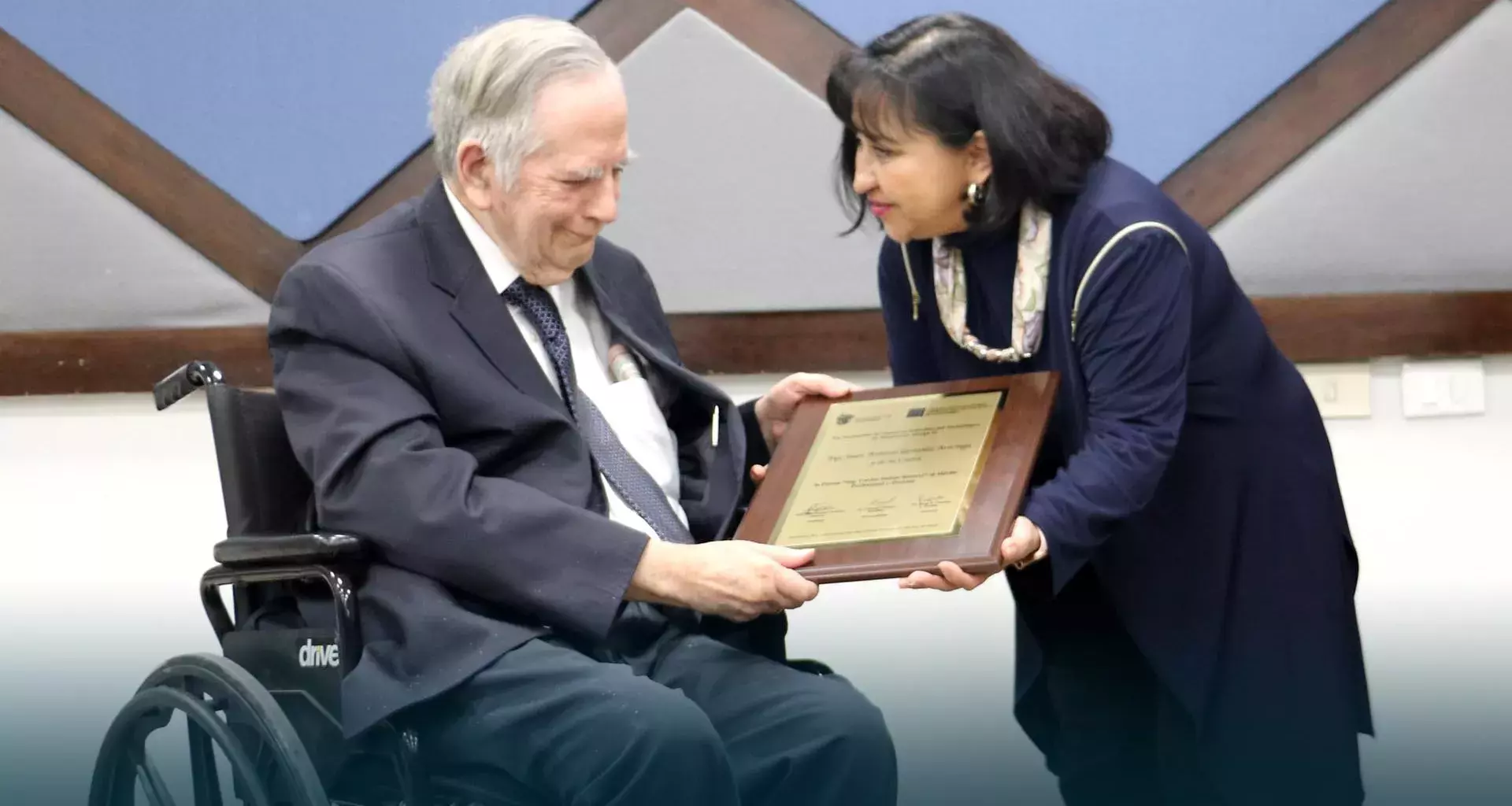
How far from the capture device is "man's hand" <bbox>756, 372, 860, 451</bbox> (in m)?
2.09

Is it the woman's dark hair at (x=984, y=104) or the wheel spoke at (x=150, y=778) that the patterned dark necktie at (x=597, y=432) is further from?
the wheel spoke at (x=150, y=778)

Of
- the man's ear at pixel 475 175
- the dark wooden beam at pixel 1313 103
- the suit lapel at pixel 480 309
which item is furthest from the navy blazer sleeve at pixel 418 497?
the dark wooden beam at pixel 1313 103

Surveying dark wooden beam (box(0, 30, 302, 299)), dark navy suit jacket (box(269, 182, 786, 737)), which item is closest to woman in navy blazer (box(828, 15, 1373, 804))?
dark navy suit jacket (box(269, 182, 786, 737))

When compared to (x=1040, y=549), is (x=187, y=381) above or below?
above

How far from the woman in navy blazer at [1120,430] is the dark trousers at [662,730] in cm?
30

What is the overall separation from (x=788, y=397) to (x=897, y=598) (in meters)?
1.06

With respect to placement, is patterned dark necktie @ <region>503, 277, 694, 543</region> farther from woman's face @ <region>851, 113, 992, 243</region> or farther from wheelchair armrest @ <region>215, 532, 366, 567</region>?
woman's face @ <region>851, 113, 992, 243</region>

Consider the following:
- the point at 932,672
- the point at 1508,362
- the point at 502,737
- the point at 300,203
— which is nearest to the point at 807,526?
the point at 502,737

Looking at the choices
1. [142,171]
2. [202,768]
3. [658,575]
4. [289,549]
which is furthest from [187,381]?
[142,171]

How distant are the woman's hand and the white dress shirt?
0.35 m

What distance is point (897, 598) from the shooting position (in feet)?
10.1

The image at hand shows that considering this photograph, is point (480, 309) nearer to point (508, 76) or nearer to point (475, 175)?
point (475, 175)

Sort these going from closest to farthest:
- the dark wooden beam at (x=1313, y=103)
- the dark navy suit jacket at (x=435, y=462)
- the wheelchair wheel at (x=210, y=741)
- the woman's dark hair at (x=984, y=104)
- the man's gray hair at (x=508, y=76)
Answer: the wheelchair wheel at (x=210, y=741) < the dark navy suit jacket at (x=435, y=462) < the man's gray hair at (x=508, y=76) < the woman's dark hair at (x=984, y=104) < the dark wooden beam at (x=1313, y=103)

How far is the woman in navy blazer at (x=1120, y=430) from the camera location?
1900 millimetres
